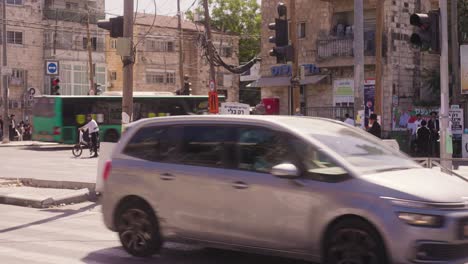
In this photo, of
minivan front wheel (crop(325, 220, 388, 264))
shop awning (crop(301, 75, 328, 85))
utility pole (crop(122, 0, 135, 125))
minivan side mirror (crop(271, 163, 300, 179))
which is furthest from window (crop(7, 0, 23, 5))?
minivan front wheel (crop(325, 220, 388, 264))

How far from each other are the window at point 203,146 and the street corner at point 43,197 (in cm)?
575

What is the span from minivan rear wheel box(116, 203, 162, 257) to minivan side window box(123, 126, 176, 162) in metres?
0.60

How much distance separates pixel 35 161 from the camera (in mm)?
24609

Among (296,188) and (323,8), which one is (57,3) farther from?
(296,188)

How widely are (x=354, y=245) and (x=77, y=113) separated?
99.9ft

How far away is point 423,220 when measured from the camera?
19.6 ft

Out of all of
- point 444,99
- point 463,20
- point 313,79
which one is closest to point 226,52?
point 313,79

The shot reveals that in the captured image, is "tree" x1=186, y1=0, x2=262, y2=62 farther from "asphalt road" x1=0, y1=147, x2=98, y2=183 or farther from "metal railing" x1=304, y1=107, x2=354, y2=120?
"asphalt road" x1=0, y1=147, x2=98, y2=183

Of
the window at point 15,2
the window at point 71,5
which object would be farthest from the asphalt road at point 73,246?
the window at point 71,5

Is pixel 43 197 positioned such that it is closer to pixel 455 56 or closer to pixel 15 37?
pixel 455 56

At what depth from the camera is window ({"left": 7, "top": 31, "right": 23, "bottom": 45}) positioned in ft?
174

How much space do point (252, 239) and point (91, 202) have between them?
22.8 ft

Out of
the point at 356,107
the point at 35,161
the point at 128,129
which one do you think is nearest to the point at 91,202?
the point at 128,129

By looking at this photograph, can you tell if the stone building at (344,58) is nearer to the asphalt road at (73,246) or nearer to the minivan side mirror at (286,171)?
the asphalt road at (73,246)
